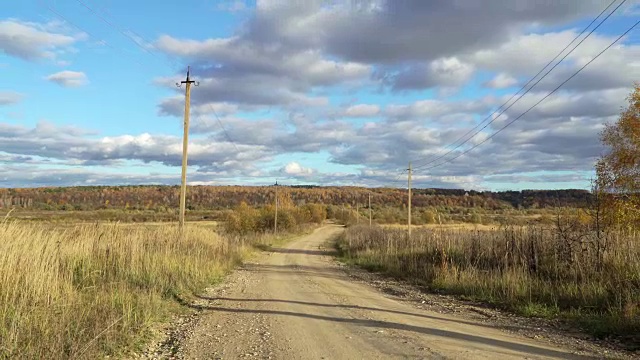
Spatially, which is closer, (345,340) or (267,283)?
(345,340)

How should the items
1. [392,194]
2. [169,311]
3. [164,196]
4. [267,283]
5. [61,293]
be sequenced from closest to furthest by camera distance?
1. [61,293]
2. [169,311]
3. [267,283]
4. [164,196]
5. [392,194]

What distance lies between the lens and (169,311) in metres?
10.1

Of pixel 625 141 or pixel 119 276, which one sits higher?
pixel 625 141

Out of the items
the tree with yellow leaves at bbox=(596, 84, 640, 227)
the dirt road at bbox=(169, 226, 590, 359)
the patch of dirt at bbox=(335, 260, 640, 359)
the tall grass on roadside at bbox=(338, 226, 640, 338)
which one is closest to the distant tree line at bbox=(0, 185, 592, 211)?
the tree with yellow leaves at bbox=(596, 84, 640, 227)

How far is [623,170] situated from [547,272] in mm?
19415

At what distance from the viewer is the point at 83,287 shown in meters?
10.1

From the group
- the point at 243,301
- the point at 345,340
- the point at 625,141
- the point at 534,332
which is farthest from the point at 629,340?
the point at 625,141

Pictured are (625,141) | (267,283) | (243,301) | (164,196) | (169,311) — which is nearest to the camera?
(169,311)

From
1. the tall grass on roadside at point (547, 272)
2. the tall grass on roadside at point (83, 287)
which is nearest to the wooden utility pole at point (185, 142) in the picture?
the tall grass on roadside at point (83, 287)

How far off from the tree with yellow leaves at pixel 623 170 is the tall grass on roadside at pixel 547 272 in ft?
43.4

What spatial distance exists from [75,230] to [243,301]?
6439mm

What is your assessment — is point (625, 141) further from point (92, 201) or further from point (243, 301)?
point (92, 201)

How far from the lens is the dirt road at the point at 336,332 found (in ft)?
22.6

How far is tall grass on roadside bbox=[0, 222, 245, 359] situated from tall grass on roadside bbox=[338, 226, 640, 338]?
8.33 meters
